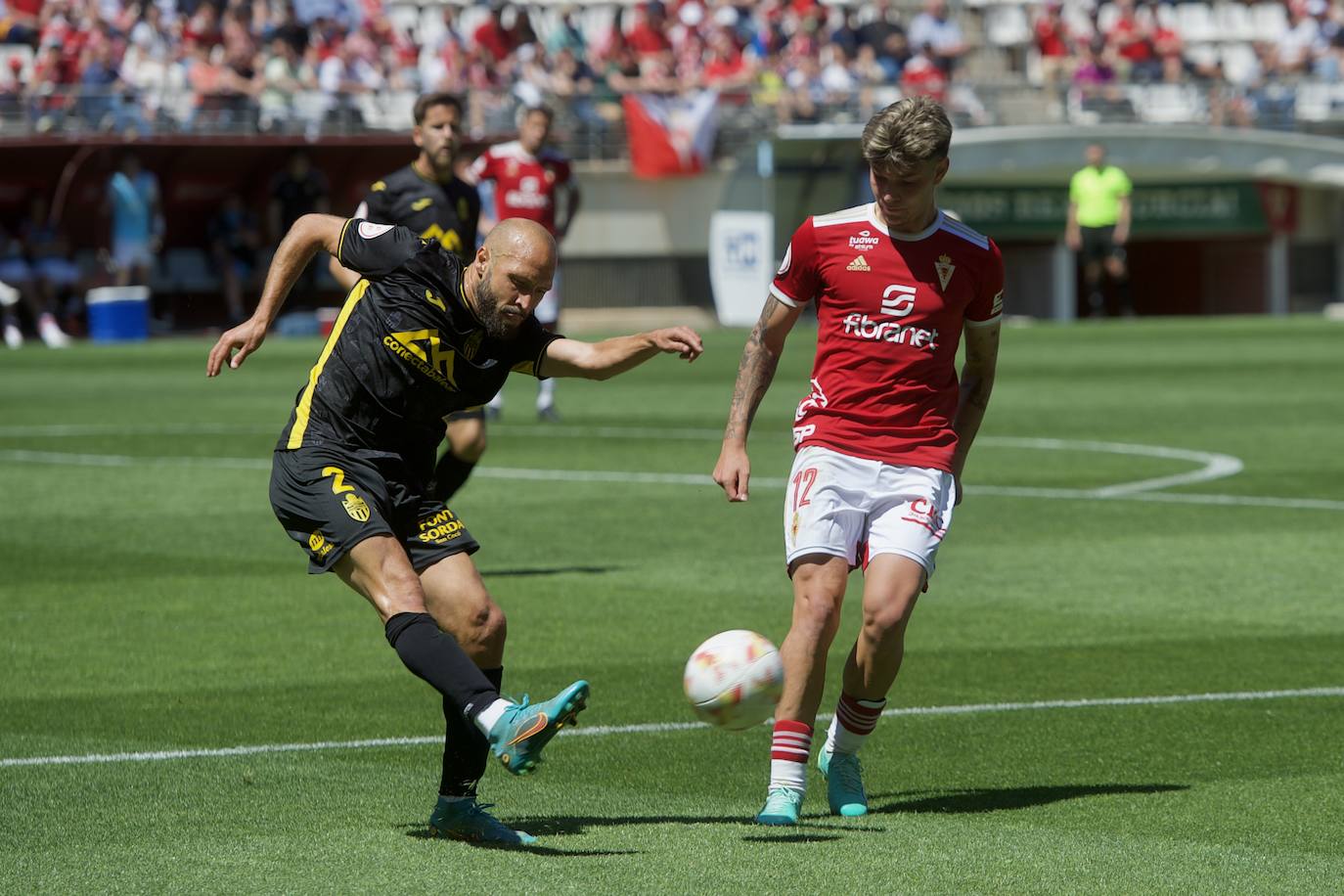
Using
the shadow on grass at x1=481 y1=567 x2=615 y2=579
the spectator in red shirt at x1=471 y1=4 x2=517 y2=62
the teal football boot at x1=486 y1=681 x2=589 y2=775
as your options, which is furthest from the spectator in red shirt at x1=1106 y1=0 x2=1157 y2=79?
the teal football boot at x1=486 y1=681 x2=589 y2=775

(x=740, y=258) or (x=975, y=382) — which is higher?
(x=975, y=382)

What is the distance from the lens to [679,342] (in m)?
6.01

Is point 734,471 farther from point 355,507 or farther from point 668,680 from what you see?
point 668,680

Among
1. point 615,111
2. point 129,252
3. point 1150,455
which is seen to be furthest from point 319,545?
point 615,111

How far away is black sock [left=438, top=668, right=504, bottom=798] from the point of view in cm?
602

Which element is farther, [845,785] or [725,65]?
[725,65]

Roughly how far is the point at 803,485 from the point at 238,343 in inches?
68.0

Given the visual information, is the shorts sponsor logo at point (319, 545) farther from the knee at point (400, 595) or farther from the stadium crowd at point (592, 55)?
the stadium crowd at point (592, 55)

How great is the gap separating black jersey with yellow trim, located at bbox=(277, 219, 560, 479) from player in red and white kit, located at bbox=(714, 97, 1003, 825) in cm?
75

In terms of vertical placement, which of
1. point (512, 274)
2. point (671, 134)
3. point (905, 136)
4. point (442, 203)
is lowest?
point (671, 134)

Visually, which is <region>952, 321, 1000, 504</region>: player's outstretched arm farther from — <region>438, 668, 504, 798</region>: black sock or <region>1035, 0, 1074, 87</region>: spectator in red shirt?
<region>1035, 0, 1074, 87</region>: spectator in red shirt

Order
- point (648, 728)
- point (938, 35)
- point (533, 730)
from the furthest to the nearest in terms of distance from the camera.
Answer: point (938, 35)
point (648, 728)
point (533, 730)

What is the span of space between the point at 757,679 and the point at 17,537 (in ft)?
25.2

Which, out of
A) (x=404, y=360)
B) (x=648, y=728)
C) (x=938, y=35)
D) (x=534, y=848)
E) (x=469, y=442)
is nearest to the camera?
(x=534, y=848)
